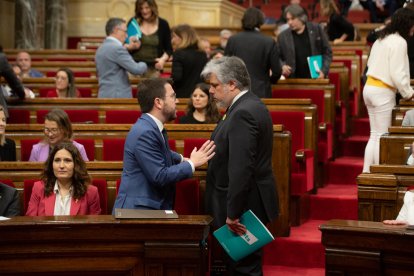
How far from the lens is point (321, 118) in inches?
282

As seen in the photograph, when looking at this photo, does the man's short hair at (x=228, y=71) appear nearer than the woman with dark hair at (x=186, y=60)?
Yes

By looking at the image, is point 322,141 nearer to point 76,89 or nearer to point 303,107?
point 303,107

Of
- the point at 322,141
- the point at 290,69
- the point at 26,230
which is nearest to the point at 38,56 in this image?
the point at 290,69

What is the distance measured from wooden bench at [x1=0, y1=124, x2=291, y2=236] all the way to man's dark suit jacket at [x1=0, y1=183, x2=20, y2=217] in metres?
0.25

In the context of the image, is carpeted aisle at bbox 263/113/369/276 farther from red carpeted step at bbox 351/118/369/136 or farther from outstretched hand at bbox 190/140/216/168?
outstretched hand at bbox 190/140/216/168

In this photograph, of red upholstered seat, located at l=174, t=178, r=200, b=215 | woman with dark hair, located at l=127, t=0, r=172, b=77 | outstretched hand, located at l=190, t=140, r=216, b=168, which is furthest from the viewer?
woman with dark hair, located at l=127, t=0, r=172, b=77

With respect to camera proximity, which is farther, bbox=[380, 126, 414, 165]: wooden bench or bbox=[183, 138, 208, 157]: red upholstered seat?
bbox=[183, 138, 208, 157]: red upholstered seat

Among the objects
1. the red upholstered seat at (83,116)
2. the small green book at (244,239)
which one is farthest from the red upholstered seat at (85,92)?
the small green book at (244,239)

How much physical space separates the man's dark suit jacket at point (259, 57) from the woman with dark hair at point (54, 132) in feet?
6.31

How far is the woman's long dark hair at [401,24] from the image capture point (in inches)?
249

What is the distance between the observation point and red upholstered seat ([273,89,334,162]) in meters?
6.79

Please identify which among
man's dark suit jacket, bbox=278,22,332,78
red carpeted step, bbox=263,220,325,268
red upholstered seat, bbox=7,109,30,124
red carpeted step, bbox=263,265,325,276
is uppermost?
man's dark suit jacket, bbox=278,22,332,78

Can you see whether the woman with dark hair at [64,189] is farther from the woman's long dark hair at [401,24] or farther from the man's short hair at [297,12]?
the man's short hair at [297,12]

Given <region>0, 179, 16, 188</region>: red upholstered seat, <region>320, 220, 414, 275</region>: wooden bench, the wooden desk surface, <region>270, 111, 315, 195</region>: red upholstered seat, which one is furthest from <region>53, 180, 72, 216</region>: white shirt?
<region>270, 111, 315, 195</region>: red upholstered seat
